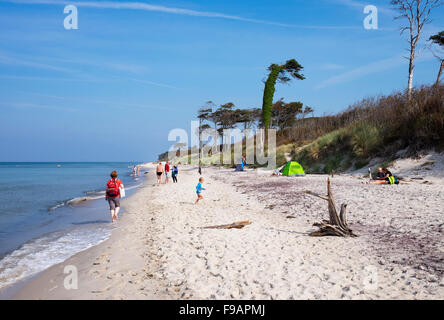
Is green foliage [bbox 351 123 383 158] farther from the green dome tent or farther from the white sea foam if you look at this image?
the white sea foam

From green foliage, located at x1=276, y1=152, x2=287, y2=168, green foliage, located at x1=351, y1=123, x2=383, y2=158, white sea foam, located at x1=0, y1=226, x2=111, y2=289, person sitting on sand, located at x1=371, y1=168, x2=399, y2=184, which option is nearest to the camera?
white sea foam, located at x1=0, y1=226, x2=111, y2=289

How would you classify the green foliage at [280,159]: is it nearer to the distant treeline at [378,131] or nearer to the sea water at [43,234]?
the distant treeline at [378,131]

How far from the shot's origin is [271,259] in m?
5.07

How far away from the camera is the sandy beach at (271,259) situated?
401cm

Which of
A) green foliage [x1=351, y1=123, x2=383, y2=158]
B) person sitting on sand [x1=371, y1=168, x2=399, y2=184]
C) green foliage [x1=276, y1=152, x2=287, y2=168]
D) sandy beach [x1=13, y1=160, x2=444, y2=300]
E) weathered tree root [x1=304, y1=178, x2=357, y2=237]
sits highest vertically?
green foliage [x1=351, y1=123, x2=383, y2=158]

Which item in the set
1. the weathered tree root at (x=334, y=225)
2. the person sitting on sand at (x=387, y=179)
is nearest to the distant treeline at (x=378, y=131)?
the person sitting on sand at (x=387, y=179)

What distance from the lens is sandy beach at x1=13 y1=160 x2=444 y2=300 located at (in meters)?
4.01

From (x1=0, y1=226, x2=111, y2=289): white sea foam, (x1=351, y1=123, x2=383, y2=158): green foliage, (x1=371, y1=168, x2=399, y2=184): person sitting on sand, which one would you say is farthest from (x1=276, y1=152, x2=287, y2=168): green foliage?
(x1=0, y1=226, x2=111, y2=289): white sea foam

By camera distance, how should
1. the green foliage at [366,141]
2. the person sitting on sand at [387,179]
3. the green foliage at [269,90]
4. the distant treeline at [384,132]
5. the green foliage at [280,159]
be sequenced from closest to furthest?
1. the person sitting on sand at [387,179]
2. the distant treeline at [384,132]
3. the green foliage at [366,141]
4. the green foliage at [280,159]
5. the green foliage at [269,90]

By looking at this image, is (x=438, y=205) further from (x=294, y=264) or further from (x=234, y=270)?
(x=234, y=270)

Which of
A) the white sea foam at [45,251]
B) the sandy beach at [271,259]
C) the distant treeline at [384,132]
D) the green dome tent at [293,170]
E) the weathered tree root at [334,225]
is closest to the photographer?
the sandy beach at [271,259]
